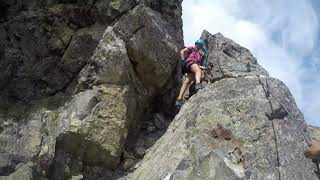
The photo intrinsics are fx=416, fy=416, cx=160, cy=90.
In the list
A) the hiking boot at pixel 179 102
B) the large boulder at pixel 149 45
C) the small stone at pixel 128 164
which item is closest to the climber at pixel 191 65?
A: the hiking boot at pixel 179 102

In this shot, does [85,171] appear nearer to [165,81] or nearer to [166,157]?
[166,157]

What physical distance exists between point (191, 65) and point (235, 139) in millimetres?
6237

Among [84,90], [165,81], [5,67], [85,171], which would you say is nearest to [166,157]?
[85,171]

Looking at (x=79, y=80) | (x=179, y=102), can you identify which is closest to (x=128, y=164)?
(x=179, y=102)

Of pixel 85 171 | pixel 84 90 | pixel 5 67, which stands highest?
pixel 84 90

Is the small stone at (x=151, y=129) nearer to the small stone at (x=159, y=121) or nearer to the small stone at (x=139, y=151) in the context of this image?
the small stone at (x=159, y=121)

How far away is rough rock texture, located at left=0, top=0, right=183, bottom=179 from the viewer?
15438 millimetres

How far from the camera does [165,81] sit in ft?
65.0

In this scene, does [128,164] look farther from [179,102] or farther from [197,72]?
[197,72]

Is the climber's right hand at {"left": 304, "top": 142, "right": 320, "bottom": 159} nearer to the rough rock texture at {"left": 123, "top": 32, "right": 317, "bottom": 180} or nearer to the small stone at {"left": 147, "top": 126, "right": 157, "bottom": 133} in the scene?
the rough rock texture at {"left": 123, "top": 32, "right": 317, "bottom": 180}

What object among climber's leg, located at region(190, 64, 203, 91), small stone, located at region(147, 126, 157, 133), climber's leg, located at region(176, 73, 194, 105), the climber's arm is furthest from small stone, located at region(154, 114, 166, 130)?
the climber's arm

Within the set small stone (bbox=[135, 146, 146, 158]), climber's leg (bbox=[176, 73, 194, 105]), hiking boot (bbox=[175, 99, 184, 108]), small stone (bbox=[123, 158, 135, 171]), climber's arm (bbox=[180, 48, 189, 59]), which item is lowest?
small stone (bbox=[123, 158, 135, 171])

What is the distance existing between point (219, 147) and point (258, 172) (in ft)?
4.54

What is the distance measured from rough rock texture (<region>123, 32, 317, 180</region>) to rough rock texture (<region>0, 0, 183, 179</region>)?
209 centimetres
